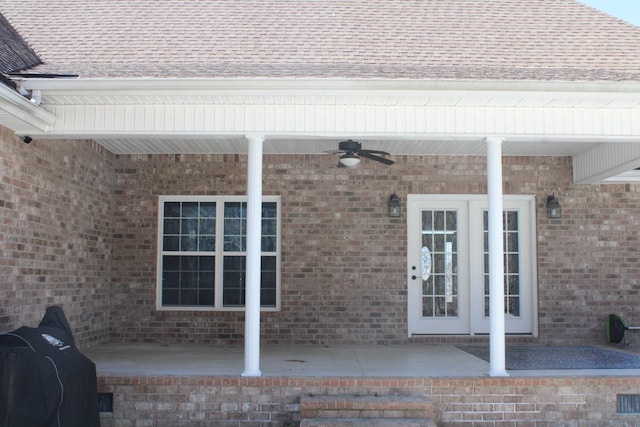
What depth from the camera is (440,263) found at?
391 inches

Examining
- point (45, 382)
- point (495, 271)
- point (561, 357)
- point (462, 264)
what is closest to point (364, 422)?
point (495, 271)

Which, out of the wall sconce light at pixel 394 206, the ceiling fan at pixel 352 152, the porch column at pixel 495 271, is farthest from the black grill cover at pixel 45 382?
the wall sconce light at pixel 394 206

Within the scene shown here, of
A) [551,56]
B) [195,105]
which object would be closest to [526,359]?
[551,56]

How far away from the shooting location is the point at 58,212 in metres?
7.95

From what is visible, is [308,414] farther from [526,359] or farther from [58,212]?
[58,212]

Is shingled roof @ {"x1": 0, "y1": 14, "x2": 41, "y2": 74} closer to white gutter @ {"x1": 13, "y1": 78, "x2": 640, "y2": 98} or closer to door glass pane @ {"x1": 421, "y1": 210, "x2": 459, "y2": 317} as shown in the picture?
white gutter @ {"x1": 13, "y1": 78, "x2": 640, "y2": 98}

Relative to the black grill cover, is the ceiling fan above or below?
above

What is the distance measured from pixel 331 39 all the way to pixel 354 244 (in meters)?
2.97

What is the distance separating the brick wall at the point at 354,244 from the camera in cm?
962

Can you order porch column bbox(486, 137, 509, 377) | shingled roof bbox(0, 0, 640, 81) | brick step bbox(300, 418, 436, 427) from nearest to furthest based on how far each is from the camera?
brick step bbox(300, 418, 436, 427), porch column bbox(486, 137, 509, 377), shingled roof bbox(0, 0, 640, 81)

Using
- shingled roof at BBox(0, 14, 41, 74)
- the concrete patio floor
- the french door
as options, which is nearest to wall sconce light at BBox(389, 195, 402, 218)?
the french door

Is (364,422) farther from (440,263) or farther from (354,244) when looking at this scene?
(440,263)

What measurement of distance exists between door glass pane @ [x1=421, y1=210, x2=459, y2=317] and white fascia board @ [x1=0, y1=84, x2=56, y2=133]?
5.58 meters

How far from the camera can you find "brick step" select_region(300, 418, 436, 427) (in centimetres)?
611
